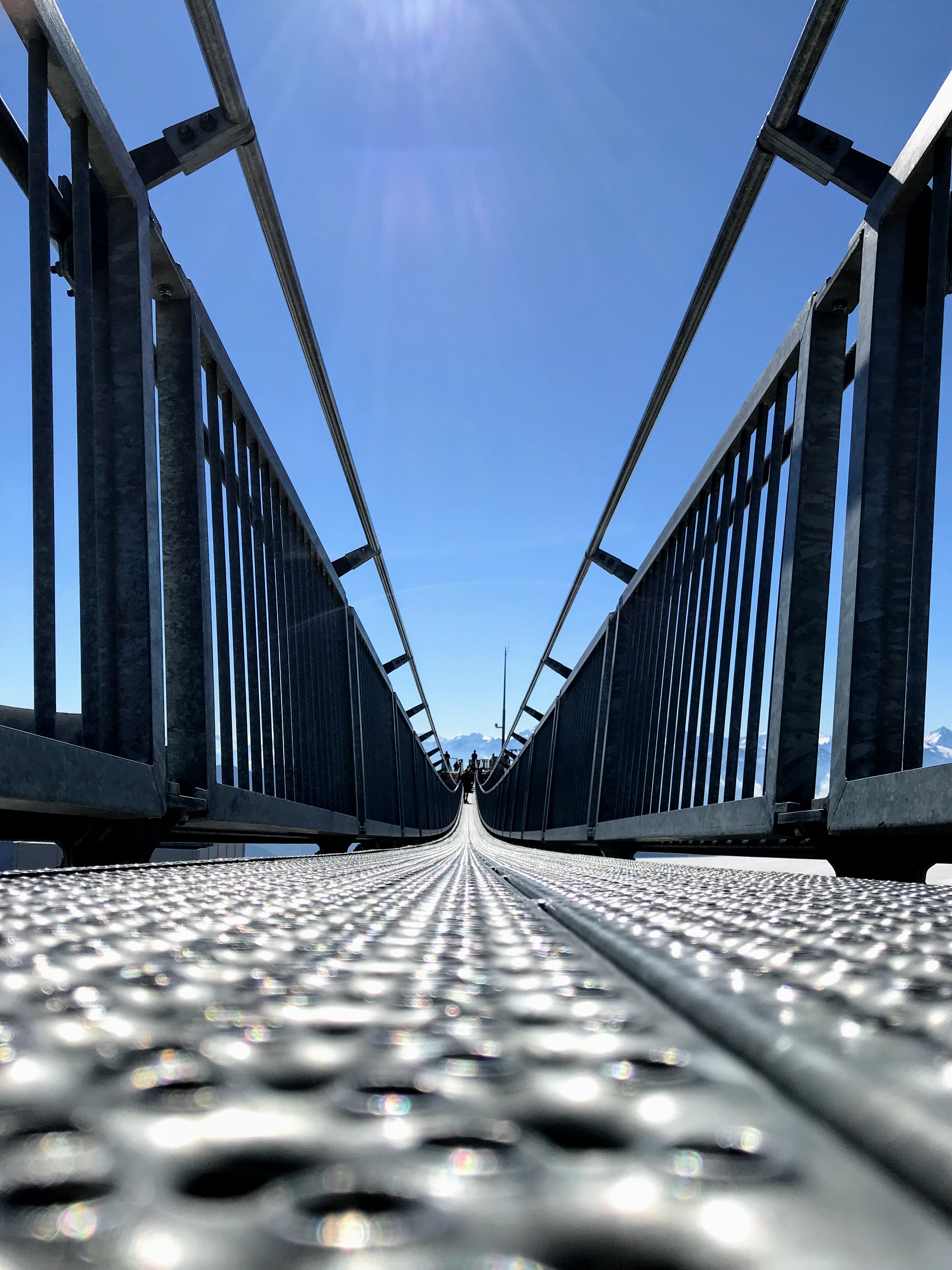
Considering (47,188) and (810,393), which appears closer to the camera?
(47,188)

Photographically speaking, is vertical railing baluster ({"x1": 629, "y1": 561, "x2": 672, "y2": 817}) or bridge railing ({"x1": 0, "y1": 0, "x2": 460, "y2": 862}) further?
vertical railing baluster ({"x1": 629, "y1": 561, "x2": 672, "y2": 817})

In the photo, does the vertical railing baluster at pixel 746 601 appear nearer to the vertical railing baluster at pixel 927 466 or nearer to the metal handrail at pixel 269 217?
the vertical railing baluster at pixel 927 466

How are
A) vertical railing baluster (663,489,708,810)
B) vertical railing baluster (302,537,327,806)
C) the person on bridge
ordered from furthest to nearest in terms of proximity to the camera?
the person on bridge, vertical railing baluster (302,537,327,806), vertical railing baluster (663,489,708,810)

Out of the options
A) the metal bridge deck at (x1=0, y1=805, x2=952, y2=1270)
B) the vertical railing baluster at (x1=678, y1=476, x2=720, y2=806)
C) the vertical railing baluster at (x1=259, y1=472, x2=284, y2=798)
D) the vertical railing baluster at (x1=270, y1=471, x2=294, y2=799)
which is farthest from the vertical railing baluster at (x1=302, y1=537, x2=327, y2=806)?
the metal bridge deck at (x1=0, y1=805, x2=952, y2=1270)

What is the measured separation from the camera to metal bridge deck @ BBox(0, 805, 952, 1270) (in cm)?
18

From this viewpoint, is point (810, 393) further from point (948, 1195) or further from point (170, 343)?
point (948, 1195)

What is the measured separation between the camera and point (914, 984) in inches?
16.1

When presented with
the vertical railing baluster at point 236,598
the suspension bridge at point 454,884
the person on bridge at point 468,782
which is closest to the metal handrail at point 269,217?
the suspension bridge at point 454,884

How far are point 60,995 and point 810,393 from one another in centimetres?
306

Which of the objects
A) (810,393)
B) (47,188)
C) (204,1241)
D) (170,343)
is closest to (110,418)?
(47,188)

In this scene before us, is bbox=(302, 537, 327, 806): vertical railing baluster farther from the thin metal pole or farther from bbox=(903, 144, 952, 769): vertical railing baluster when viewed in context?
bbox=(903, 144, 952, 769): vertical railing baluster

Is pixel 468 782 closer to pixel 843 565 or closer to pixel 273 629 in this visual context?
pixel 273 629

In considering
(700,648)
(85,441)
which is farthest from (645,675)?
(85,441)

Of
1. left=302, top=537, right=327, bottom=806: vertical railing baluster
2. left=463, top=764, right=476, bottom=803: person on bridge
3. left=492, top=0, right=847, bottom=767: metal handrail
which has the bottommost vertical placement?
left=463, top=764, right=476, bottom=803: person on bridge
